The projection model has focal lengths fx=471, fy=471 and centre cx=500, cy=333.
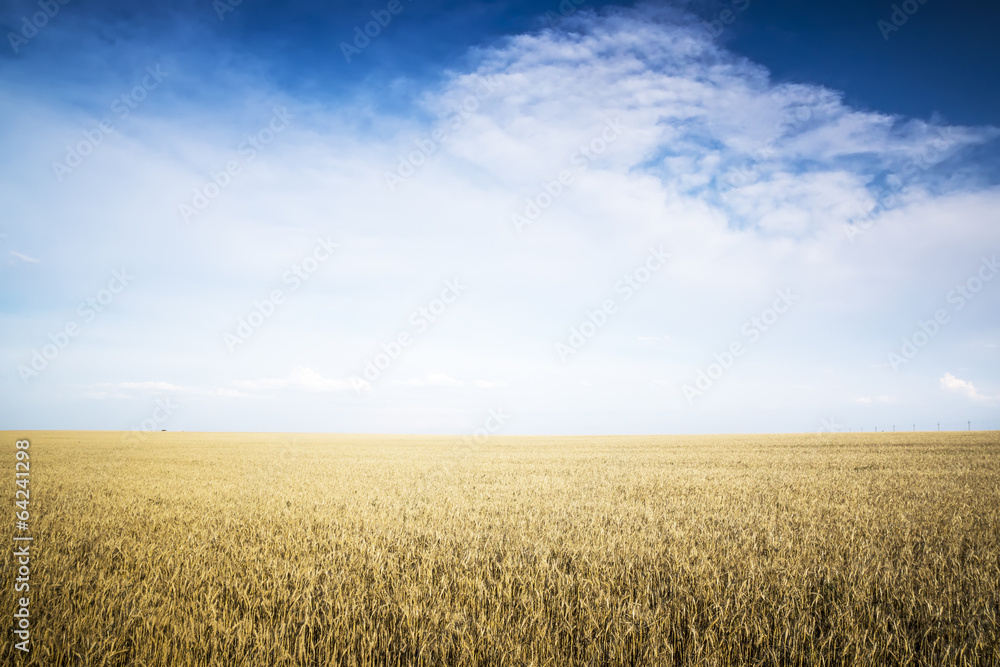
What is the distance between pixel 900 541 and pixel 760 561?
3.33 metres

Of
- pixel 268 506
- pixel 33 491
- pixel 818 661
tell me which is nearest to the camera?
pixel 818 661

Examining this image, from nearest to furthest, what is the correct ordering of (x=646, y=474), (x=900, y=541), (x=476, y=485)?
(x=900, y=541), (x=476, y=485), (x=646, y=474)

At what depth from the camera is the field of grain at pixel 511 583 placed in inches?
159

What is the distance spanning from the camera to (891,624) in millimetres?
4590

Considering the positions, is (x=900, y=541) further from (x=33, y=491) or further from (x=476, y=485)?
(x=33, y=491)

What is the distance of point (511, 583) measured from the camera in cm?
549

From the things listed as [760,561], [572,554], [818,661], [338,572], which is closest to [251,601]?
[338,572]

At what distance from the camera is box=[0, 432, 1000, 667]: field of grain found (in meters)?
4.05

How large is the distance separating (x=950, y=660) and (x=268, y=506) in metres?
11.6

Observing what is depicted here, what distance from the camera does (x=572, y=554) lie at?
265 inches

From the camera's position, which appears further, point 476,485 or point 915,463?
point 915,463

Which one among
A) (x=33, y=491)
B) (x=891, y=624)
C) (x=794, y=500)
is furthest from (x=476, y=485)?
(x=33, y=491)

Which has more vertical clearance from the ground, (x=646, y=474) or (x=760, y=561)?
(x=760, y=561)

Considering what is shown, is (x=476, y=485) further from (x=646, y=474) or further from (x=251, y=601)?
(x=251, y=601)
